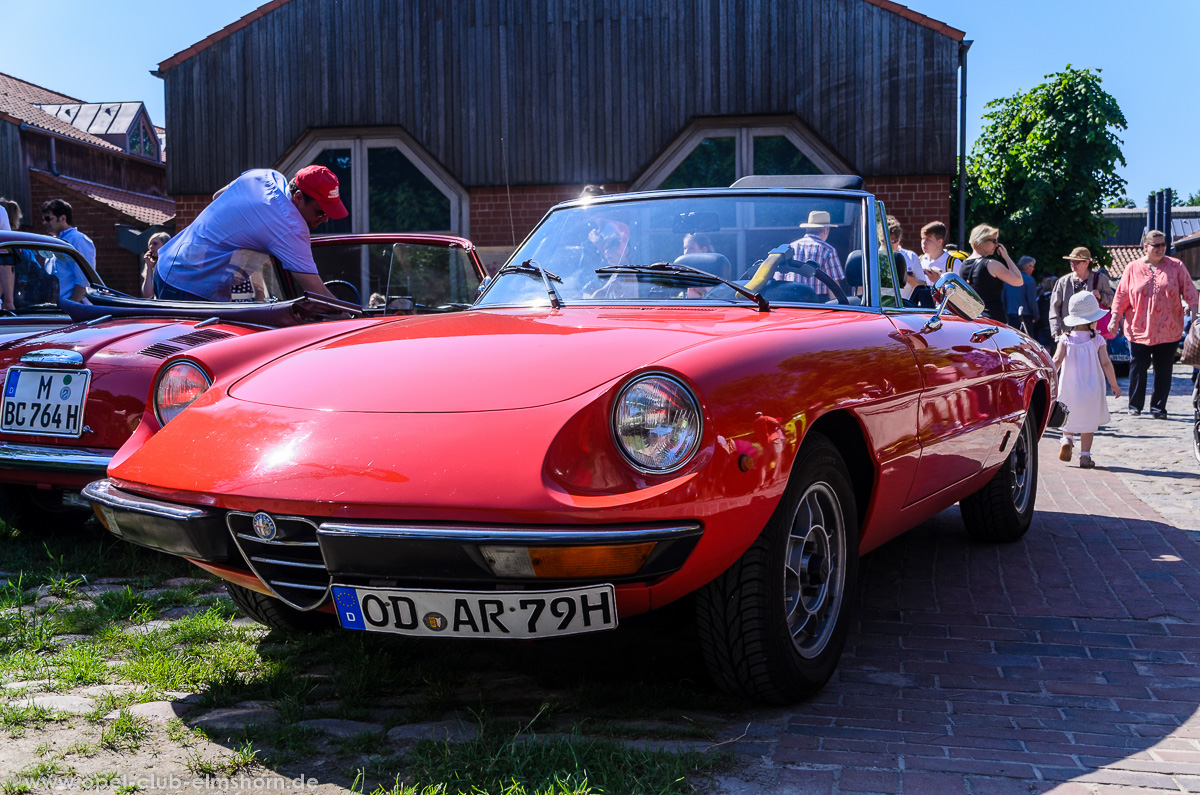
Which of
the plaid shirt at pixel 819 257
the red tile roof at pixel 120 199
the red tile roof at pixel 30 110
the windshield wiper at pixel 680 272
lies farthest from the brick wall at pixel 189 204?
the red tile roof at pixel 30 110

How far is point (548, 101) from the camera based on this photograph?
49.5ft

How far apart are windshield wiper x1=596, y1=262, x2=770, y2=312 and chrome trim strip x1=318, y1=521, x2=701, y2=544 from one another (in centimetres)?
135

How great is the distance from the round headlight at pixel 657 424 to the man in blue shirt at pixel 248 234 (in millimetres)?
3262

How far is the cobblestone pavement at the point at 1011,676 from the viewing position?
8.45 ft

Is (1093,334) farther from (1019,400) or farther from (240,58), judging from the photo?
(240,58)

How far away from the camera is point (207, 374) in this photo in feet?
11.0

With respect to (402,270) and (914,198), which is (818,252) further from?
(914,198)

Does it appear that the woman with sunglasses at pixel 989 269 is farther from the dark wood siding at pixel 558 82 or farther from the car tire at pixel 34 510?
the car tire at pixel 34 510

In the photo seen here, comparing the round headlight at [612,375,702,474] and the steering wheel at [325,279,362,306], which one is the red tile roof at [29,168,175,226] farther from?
the round headlight at [612,375,702,474]

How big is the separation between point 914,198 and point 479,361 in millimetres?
12510

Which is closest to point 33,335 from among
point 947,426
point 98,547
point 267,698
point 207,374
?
→ point 98,547

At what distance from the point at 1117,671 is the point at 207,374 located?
9.59ft

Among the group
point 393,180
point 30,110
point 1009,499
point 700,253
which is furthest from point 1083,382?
point 30,110

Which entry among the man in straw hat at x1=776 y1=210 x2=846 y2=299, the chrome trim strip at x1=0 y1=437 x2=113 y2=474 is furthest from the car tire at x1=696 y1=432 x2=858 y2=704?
the chrome trim strip at x1=0 y1=437 x2=113 y2=474
